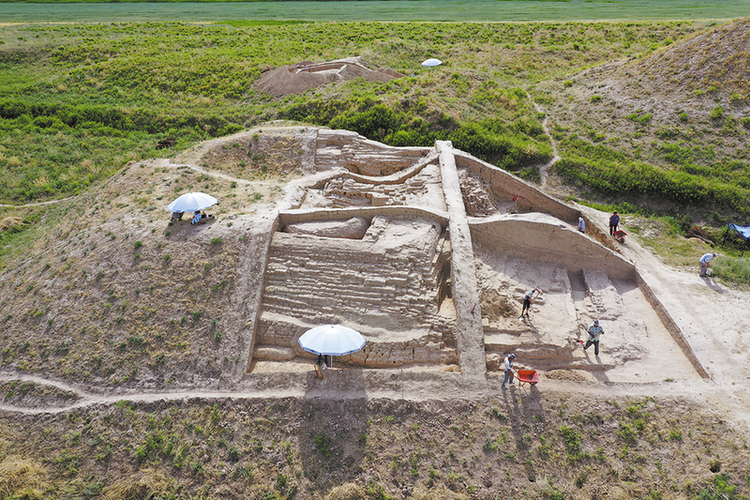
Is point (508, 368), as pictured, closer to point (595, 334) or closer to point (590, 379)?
point (590, 379)

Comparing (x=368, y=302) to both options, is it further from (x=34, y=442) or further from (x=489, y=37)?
(x=489, y=37)

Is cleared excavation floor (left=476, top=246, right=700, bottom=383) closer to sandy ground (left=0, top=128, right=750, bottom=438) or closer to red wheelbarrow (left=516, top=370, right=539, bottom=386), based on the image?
sandy ground (left=0, top=128, right=750, bottom=438)

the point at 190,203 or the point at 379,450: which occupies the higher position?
the point at 190,203

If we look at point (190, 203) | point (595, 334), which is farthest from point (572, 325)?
point (190, 203)

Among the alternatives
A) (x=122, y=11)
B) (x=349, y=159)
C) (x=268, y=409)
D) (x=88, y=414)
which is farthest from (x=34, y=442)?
(x=122, y=11)

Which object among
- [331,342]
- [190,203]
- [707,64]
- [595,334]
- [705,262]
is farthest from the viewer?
[707,64]

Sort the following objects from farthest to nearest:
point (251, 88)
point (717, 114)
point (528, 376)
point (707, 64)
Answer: point (251, 88) < point (707, 64) < point (717, 114) < point (528, 376)
